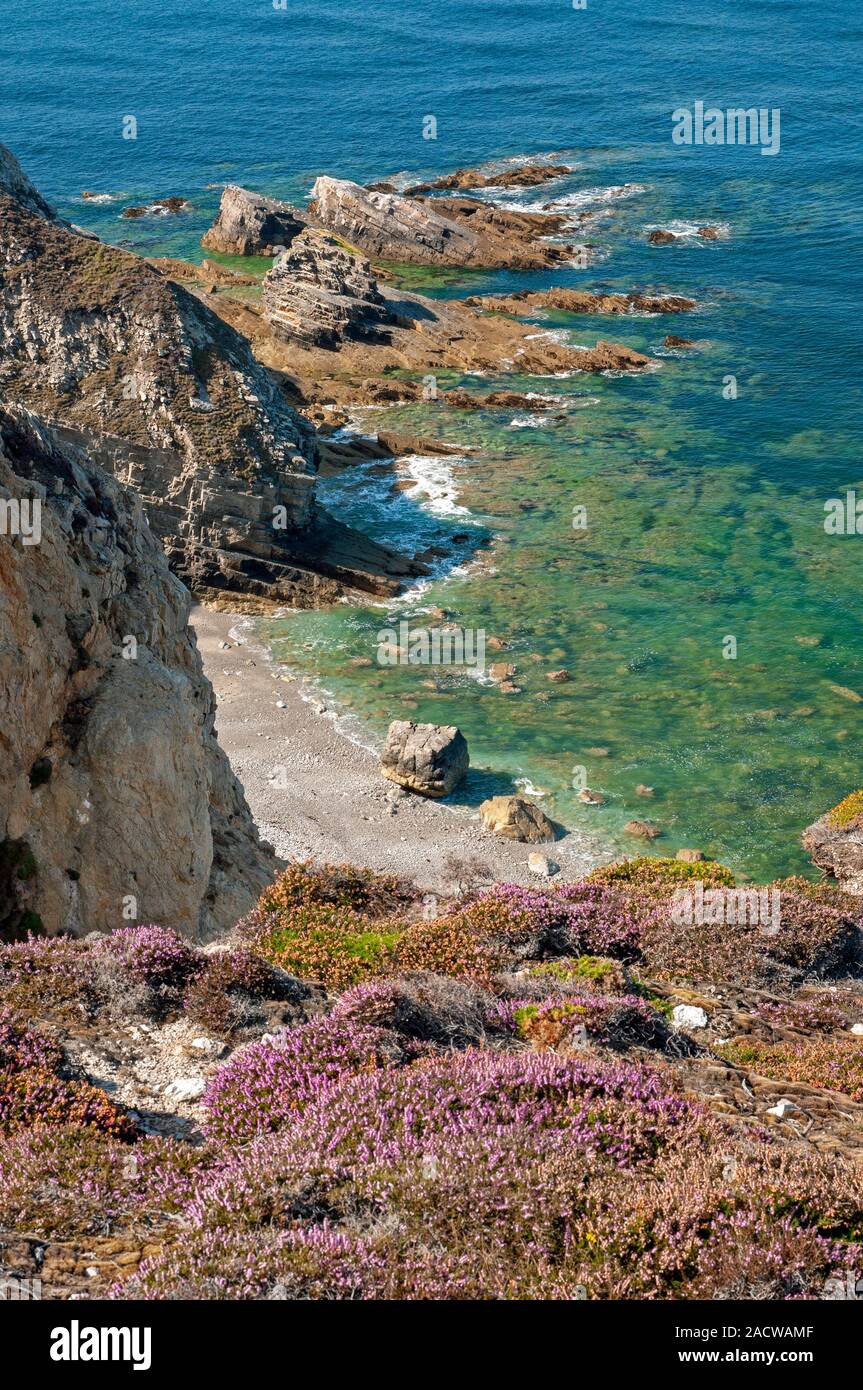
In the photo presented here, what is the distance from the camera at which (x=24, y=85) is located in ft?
425

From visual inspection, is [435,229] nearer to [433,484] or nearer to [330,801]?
[433,484]

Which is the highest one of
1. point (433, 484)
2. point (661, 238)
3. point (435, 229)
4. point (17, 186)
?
point (435, 229)

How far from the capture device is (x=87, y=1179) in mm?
7695

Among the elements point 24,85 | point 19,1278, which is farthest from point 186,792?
point 24,85

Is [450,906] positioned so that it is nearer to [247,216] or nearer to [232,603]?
[232,603]

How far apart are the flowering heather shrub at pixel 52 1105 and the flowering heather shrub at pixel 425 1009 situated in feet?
7.06

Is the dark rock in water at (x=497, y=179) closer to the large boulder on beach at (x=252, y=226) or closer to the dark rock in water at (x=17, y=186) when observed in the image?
the large boulder on beach at (x=252, y=226)

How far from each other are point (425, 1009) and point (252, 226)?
261 feet

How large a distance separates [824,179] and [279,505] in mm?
68473

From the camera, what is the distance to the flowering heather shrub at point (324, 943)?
13227 mm

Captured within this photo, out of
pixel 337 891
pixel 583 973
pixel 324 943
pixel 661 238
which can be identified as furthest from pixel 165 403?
pixel 661 238

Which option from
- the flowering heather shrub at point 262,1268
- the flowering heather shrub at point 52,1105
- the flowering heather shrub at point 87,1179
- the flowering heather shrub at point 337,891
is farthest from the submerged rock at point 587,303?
the flowering heather shrub at point 262,1268

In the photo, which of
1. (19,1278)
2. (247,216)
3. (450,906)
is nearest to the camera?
(19,1278)

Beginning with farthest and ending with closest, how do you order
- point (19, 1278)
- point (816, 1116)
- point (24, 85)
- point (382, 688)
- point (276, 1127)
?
point (24, 85), point (382, 688), point (816, 1116), point (276, 1127), point (19, 1278)
